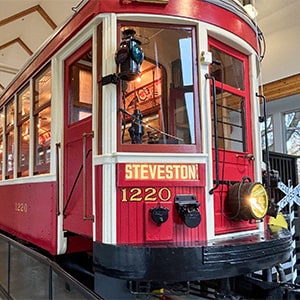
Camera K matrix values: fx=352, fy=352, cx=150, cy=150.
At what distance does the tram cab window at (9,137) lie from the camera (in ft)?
14.8

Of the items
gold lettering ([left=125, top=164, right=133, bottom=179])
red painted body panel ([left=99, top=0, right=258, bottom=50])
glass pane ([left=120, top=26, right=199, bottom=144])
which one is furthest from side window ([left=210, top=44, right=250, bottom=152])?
gold lettering ([left=125, top=164, right=133, bottom=179])

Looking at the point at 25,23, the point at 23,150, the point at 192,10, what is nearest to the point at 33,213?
the point at 23,150

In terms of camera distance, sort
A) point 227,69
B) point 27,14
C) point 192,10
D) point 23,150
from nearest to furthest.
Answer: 1. point 192,10
2. point 227,69
3. point 23,150
4. point 27,14

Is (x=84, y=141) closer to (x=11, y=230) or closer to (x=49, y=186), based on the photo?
(x=49, y=186)

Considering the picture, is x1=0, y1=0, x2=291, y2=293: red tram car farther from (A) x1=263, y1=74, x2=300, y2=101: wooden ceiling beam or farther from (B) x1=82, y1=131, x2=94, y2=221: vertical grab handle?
(A) x1=263, y1=74, x2=300, y2=101: wooden ceiling beam

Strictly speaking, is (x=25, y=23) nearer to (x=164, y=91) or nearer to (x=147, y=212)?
(x=164, y=91)

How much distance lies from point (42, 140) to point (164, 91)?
147 centimetres

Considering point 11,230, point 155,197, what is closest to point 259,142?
point 155,197

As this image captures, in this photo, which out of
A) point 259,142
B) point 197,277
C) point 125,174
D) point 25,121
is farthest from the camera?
point 25,121

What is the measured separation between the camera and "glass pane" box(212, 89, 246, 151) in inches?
106

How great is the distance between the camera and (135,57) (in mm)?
2176

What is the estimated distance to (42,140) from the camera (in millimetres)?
3363

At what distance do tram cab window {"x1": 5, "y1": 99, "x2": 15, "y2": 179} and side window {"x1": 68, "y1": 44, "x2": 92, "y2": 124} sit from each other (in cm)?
189

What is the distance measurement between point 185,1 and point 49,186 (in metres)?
1.85
